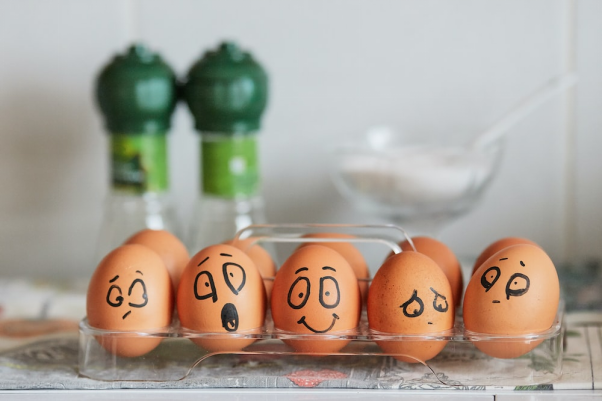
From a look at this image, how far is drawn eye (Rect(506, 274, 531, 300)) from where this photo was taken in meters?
0.45

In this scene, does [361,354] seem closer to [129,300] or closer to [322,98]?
[129,300]

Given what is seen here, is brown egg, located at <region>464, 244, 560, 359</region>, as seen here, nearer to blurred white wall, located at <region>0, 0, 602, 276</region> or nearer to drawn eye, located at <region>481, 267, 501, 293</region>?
drawn eye, located at <region>481, 267, 501, 293</region>

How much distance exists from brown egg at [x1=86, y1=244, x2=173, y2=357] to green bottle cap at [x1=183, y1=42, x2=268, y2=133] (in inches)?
10.8

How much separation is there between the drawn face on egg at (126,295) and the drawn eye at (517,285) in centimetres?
23

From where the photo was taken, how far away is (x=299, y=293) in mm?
458

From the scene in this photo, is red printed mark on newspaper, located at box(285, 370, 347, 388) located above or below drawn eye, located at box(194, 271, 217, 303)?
below

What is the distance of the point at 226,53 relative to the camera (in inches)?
28.9

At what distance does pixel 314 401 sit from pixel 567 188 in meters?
0.54

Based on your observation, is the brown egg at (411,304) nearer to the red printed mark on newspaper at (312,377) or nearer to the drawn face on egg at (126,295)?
the red printed mark on newspaper at (312,377)

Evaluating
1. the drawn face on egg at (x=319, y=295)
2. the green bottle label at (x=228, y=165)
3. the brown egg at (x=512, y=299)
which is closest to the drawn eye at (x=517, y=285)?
the brown egg at (x=512, y=299)

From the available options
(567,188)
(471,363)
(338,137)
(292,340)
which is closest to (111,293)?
(292,340)

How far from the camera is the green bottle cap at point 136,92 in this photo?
72 centimetres

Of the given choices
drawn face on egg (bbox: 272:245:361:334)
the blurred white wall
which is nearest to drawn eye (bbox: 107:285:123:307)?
drawn face on egg (bbox: 272:245:361:334)

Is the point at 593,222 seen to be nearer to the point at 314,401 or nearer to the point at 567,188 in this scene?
the point at 567,188
